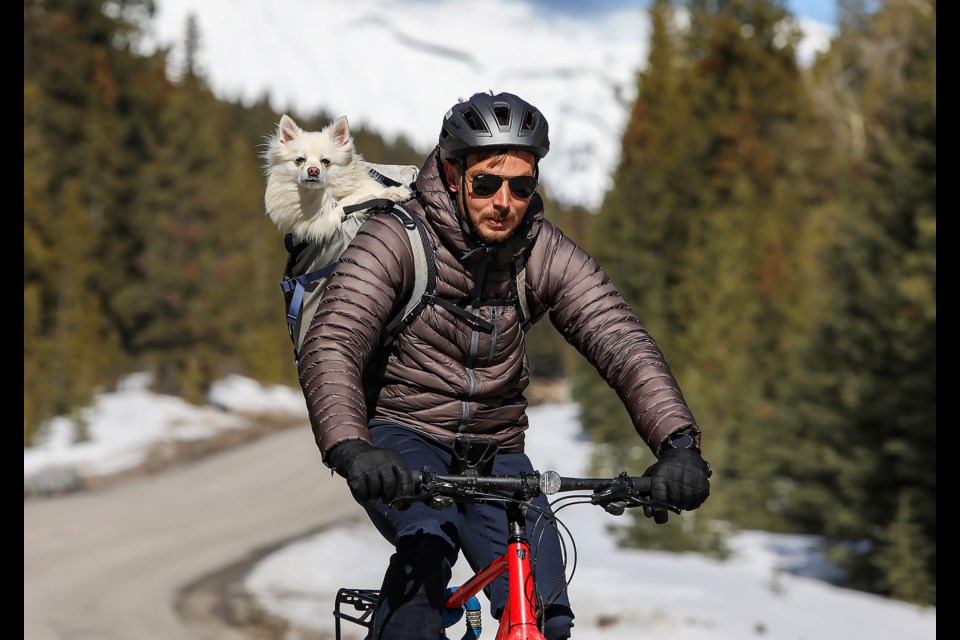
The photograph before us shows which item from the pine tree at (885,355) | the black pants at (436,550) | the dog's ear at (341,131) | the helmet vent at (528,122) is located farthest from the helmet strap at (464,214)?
the pine tree at (885,355)

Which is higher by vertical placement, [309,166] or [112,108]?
[112,108]

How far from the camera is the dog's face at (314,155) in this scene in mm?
6156

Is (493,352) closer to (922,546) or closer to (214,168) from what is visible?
(922,546)

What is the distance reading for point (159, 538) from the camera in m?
17.8

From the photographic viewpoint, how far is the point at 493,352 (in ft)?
13.2

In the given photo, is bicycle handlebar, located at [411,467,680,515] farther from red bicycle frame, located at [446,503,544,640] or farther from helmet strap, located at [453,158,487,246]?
helmet strap, located at [453,158,487,246]

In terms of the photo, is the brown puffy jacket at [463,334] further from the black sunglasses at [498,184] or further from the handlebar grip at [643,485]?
the handlebar grip at [643,485]

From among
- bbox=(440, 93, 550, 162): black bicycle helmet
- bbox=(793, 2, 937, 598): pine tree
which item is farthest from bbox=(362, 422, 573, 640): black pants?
bbox=(793, 2, 937, 598): pine tree

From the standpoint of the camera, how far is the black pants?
12.1ft

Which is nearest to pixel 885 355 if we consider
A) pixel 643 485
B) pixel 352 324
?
pixel 643 485

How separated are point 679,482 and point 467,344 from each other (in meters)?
0.91

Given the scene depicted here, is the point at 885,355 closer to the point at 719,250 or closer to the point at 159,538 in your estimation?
the point at 159,538

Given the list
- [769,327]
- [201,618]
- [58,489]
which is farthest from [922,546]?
[58,489]

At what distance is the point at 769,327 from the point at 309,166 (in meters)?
23.8
